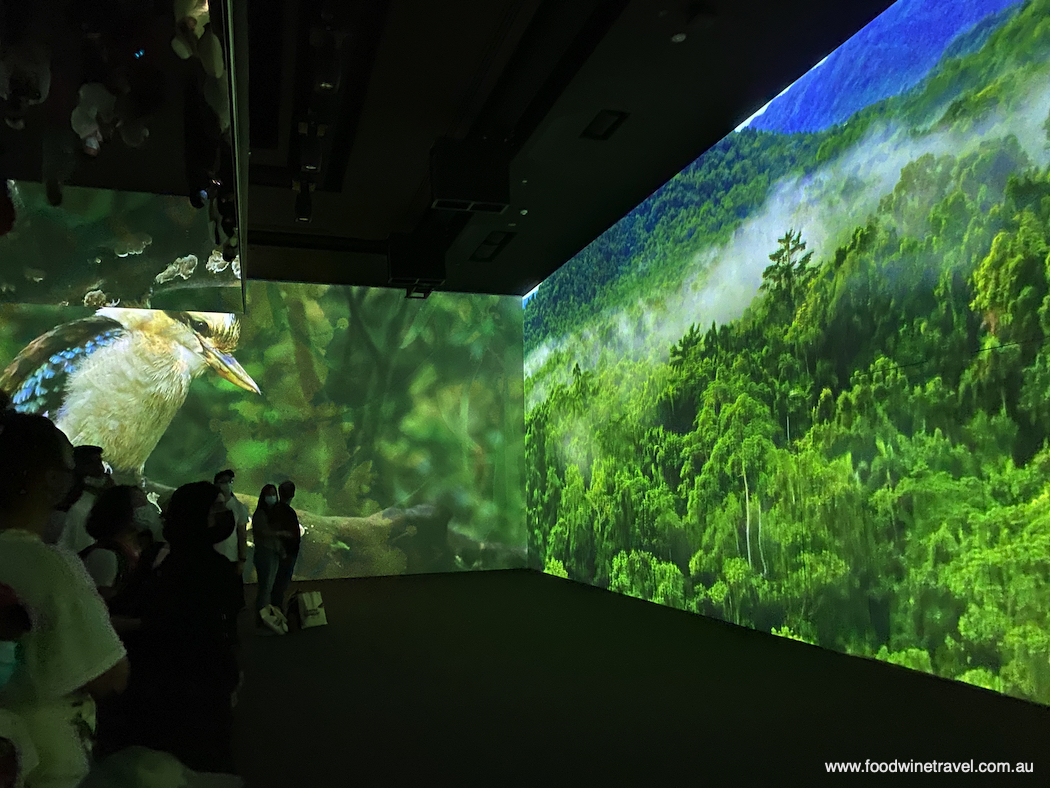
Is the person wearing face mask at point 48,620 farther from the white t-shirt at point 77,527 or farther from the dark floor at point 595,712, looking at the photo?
the dark floor at point 595,712

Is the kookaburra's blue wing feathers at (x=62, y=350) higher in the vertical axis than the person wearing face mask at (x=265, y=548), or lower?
higher

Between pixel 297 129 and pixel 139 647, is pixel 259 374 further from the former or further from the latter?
pixel 139 647

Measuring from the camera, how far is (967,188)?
4.29 meters

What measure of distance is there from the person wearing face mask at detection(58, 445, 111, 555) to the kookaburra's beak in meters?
6.33

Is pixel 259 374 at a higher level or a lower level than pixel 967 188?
higher

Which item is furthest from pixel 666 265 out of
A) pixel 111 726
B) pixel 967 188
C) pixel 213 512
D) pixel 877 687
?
pixel 111 726

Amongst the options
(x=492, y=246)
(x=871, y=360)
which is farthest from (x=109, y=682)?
(x=492, y=246)

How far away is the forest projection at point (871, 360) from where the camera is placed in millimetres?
3988

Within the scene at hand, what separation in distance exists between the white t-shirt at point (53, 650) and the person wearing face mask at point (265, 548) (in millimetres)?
5175

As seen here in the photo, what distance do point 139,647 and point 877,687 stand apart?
4056mm

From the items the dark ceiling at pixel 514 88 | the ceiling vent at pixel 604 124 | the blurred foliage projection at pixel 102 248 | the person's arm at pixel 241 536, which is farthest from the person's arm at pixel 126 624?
the ceiling vent at pixel 604 124

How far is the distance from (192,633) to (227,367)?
7988mm

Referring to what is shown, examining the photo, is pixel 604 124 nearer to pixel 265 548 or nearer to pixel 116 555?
pixel 265 548

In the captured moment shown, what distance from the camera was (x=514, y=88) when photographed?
5391 mm
